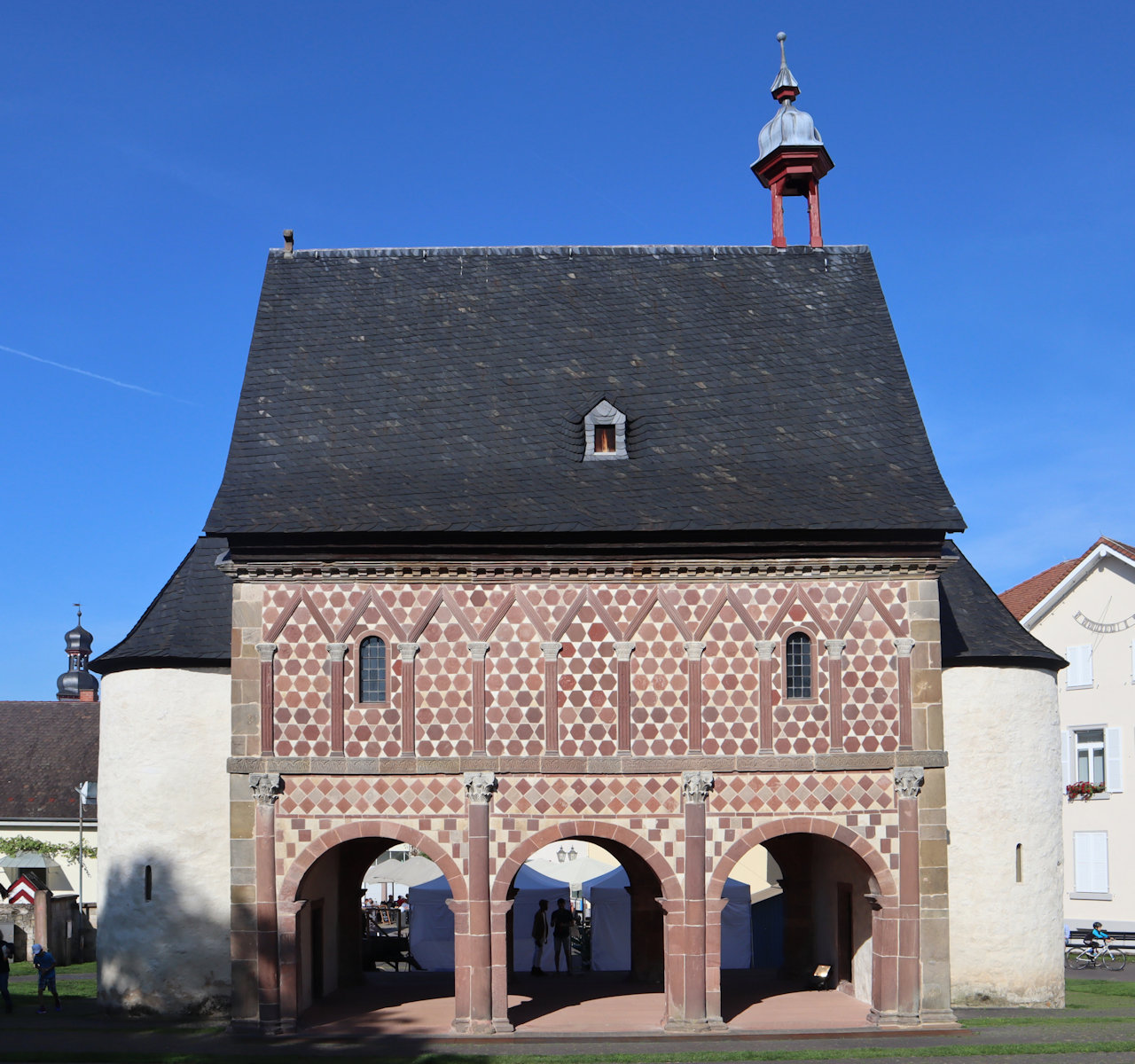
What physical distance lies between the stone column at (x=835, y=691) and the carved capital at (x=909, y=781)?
3.18 ft

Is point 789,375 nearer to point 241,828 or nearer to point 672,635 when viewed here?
point 672,635

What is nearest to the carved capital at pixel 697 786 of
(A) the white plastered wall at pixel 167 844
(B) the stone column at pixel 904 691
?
(B) the stone column at pixel 904 691

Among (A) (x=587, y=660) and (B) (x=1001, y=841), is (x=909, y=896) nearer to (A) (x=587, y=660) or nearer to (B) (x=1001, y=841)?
(B) (x=1001, y=841)

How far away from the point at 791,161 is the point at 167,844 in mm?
17602

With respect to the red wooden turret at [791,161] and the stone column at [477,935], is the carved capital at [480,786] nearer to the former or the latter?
the stone column at [477,935]

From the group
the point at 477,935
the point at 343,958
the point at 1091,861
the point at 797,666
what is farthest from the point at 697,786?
the point at 1091,861

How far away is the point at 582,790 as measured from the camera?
72.2 feet

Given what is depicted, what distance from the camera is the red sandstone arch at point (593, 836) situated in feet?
71.6

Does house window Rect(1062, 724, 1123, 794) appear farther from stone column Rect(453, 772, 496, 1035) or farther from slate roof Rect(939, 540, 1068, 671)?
stone column Rect(453, 772, 496, 1035)

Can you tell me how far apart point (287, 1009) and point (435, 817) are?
3.49 metres

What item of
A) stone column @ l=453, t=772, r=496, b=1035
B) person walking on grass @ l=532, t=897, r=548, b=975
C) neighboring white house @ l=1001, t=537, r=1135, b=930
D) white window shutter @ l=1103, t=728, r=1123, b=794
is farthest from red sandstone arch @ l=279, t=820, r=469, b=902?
white window shutter @ l=1103, t=728, r=1123, b=794

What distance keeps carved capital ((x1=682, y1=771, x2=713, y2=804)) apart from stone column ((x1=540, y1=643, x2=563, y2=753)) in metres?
1.99

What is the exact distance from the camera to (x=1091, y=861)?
38.9 m

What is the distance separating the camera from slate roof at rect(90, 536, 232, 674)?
914 inches
